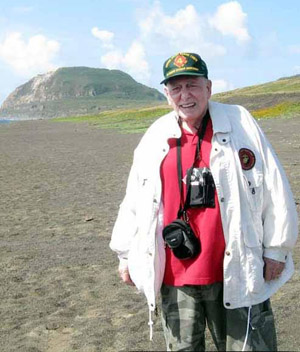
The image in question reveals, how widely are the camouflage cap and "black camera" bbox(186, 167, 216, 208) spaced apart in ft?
1.83

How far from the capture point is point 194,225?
313 cm

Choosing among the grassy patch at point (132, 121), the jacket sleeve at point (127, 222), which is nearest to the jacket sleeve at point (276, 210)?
the jacket sleeve at point (127, 222)

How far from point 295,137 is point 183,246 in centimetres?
2318

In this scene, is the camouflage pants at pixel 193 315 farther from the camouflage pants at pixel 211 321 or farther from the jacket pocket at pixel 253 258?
the jacket pocket at pixel 253 258

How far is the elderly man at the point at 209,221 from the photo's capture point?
3.02m

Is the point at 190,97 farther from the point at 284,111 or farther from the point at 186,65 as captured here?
the point at 284,111

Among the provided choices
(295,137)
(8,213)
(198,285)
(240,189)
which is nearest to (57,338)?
(198,285)

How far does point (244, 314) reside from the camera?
3.04 metres

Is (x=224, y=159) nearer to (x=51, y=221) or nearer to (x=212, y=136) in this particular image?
(x=212, y=136)

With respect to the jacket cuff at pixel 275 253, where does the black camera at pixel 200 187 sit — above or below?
above

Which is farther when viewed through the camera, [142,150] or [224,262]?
[142,150]

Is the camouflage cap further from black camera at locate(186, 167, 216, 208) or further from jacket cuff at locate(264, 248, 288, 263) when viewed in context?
jacket cuff at locate(264, 248, 288, 263)

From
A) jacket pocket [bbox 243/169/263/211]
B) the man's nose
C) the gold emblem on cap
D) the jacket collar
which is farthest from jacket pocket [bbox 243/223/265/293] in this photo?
the gold emblem on cap

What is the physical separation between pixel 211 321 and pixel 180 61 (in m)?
1.50
